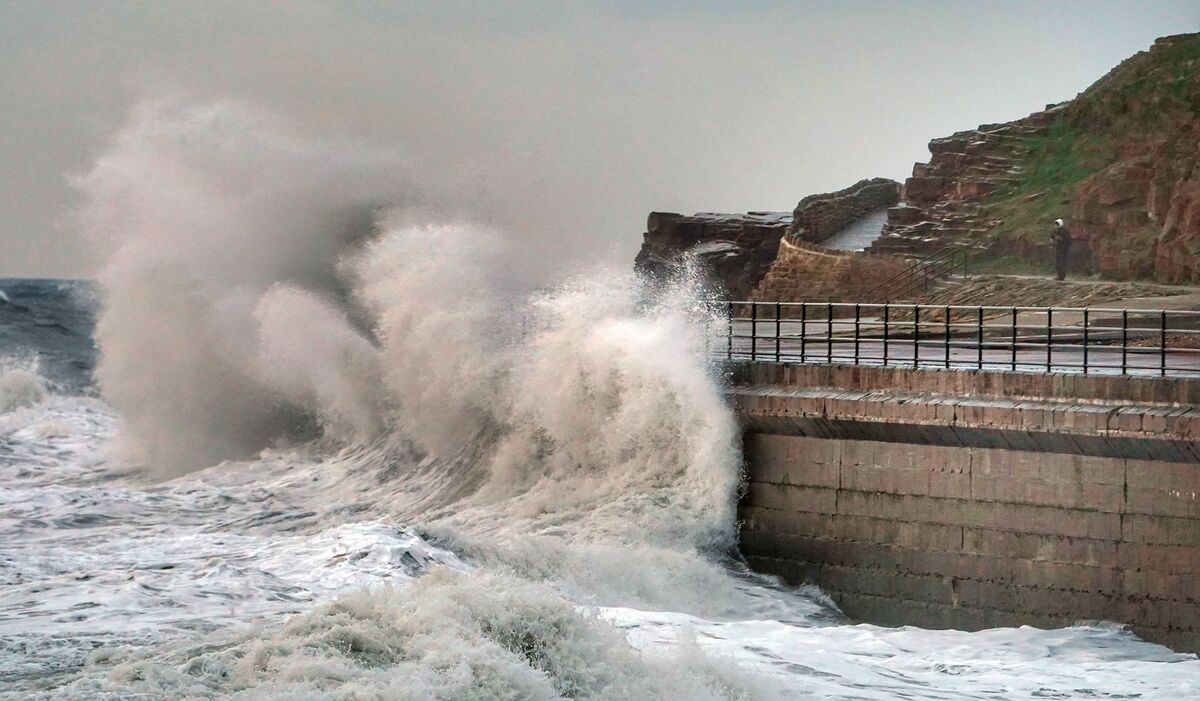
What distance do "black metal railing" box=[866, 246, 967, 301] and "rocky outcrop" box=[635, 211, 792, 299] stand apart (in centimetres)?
561

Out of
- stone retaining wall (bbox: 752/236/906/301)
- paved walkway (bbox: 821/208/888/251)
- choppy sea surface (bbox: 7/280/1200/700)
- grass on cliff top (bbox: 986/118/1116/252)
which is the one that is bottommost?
choppy sea surface (bbox: 7/280/1200/700)

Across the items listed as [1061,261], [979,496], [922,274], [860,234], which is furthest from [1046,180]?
[979,496]

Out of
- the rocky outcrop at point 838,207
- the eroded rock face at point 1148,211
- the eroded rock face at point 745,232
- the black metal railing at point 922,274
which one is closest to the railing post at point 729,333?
the eroded rock face at point 1148,211

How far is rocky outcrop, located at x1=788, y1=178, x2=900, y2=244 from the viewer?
34156mm

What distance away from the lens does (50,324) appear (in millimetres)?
48188

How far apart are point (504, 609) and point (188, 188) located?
642 inches

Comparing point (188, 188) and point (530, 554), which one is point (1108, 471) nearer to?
point (530, 554)

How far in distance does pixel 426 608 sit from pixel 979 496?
17.7ft

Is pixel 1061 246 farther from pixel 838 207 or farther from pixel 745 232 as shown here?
pixel 745 232

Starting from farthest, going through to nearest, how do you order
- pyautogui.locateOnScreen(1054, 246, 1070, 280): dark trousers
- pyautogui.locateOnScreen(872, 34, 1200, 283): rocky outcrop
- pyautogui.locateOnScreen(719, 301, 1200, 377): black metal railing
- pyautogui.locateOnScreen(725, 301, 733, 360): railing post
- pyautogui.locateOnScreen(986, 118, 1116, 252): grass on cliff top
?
pyautogui.locateOnScreen(986, 118, 1116, 252): grass on cliff top → pyautogui.locateOnScreen(872, 34, 1200, 283): rocky outcrop → pyautogui.locateOnScreen(1054, 246, 1070, 280): dark trousers → pyautogui.locateOnScreen(725, 301, 733, 360): railing post → pyautogui.locateOnScreen(719, 301, 1200, 377): black metal railing

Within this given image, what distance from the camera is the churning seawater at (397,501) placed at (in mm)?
8203

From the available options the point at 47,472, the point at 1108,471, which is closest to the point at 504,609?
the point at 1108,471

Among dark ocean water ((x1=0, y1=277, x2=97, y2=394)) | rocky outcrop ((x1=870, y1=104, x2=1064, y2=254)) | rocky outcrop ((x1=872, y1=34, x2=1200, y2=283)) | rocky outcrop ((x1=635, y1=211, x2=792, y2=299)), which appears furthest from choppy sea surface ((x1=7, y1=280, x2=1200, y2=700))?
rocky outcrop ((x1=635, y1=211, x2=792, y2=299))

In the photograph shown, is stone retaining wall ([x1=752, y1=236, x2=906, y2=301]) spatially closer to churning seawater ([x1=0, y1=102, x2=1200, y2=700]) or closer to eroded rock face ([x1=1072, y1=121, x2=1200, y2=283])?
eroded rock face ([x1=1072, y1=121, x2=1200, y2=283])
